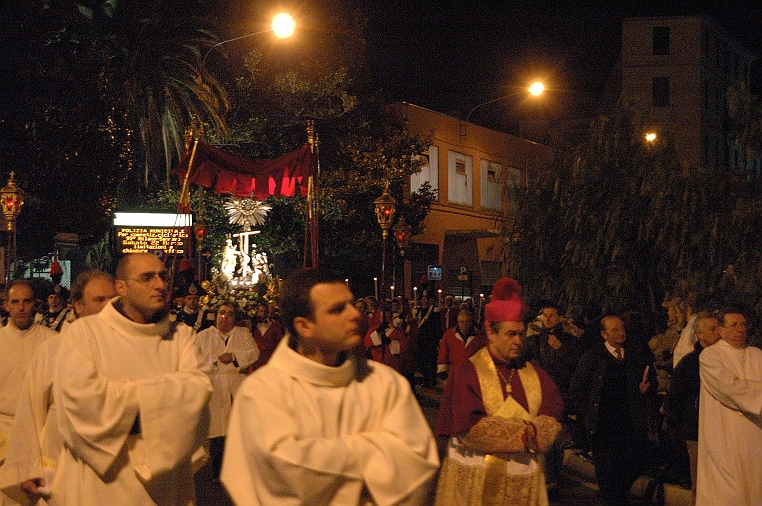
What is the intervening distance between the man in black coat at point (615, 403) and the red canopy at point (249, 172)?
6.71 meters

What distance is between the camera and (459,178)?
1768 inches

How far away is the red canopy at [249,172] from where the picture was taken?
15.9 metres

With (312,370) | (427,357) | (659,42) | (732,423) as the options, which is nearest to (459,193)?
(427,357)

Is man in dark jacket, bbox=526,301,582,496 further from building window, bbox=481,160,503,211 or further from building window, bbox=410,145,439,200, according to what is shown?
building window, bbox=481,160,503,211

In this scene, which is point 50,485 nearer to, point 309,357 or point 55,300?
point 309,357

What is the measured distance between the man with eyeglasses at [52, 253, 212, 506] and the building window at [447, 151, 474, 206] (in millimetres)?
38126

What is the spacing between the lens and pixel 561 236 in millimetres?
23219

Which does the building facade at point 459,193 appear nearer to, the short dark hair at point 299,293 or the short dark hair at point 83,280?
the short dark hair at point 83,280

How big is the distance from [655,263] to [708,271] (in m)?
1.95

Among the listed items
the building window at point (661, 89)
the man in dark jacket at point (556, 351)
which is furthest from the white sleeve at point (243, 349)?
the building window at point (661, 89)

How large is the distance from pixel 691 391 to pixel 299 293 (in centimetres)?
663

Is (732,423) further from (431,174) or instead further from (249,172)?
(431,174)

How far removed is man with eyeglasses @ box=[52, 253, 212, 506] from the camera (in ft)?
17.2

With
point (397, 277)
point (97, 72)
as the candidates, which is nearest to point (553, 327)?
point (97, 72)
